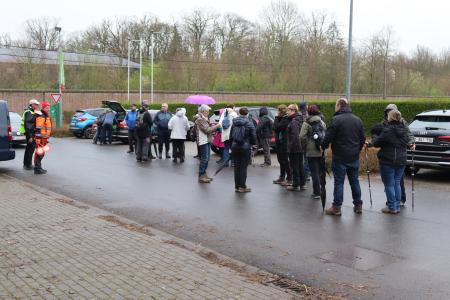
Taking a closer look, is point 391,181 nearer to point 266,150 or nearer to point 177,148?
point 266,150

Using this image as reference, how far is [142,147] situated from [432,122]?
8.30 meters

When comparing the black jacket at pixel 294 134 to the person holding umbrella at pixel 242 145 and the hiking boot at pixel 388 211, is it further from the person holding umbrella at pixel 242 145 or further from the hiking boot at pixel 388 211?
the hiking boot at pixel 388 211

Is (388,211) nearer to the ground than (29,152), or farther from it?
nearer to the ground

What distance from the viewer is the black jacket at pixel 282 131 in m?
11.3

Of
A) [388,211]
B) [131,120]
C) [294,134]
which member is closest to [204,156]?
[294,134]

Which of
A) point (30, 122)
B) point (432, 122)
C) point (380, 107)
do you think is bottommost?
point (30, 122)

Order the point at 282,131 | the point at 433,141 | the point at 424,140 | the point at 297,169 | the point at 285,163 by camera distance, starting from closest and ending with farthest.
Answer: the point at 297,169
the point at 282,131
the point at 285,163
the point at 433,141
the point at 424,140

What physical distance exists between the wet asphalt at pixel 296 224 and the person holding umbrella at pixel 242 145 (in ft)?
1.05

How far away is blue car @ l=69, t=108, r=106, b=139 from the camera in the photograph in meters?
26.1

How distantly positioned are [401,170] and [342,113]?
139cm

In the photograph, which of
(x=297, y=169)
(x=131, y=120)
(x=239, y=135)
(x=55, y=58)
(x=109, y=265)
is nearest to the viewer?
(x=109, y=265)

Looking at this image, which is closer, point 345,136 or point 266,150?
point 345,136

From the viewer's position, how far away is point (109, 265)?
18.8ft

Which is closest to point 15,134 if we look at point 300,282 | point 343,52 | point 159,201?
point 159,201
